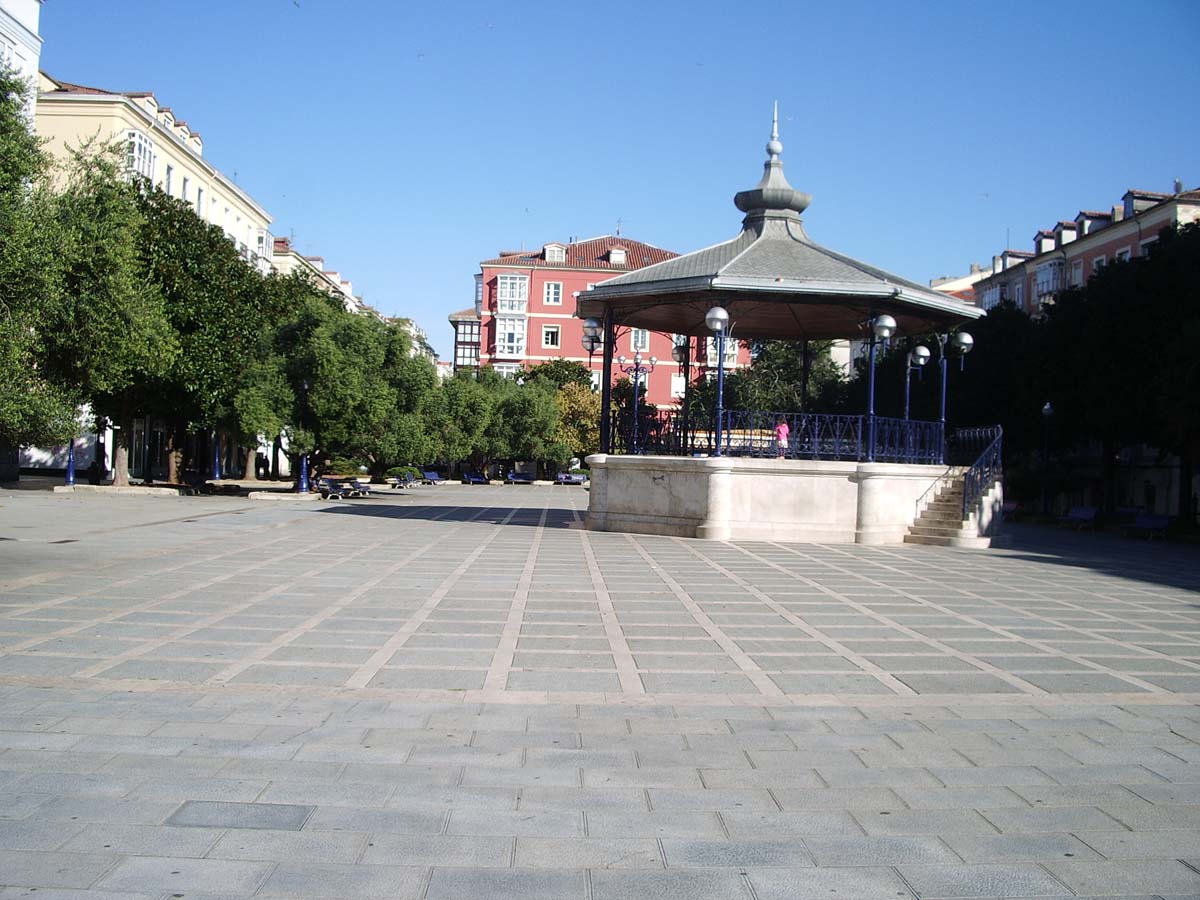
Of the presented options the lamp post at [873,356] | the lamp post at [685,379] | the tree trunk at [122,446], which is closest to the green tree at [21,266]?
the lamp post at [685,379]

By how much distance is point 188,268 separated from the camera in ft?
114

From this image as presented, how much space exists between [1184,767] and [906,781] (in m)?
1.64

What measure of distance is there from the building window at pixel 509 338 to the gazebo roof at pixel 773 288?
65.2m

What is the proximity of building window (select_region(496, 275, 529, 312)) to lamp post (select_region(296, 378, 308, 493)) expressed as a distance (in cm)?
5235

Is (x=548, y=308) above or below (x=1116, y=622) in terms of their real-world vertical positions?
above

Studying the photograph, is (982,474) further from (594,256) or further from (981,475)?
(594,256)

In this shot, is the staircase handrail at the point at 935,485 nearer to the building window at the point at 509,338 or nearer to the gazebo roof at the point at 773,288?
the gazebo roof at the point at 773,288

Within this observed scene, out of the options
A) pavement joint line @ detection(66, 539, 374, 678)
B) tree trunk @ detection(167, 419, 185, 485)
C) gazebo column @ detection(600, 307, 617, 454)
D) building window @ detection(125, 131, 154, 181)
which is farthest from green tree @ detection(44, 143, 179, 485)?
building window @ detection(125, 131, 154, 181)

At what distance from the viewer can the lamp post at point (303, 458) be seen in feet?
114

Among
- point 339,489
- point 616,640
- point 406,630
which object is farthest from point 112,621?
point 339,489

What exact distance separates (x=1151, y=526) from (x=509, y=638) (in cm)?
3154

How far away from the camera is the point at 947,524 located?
67.4ft

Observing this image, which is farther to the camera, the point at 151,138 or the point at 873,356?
the point at 151,138

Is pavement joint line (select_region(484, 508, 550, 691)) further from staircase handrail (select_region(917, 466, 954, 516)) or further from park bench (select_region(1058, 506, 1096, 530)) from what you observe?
park bench (select_region(1058, 506, 1096, 530))
